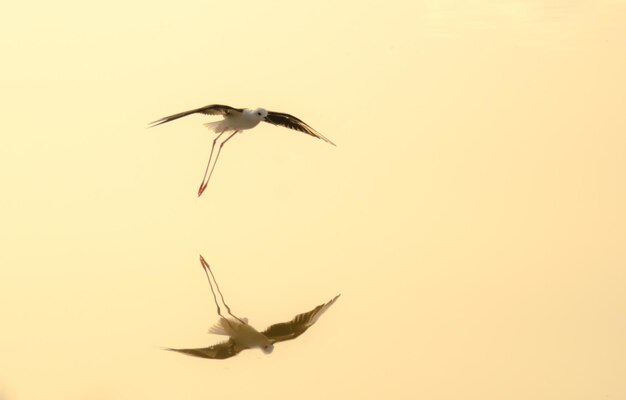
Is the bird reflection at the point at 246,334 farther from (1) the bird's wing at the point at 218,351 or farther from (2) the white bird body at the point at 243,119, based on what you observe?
(2) the white bird body at the point at 243,119

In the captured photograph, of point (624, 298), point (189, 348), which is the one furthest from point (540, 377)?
point (189, 348)

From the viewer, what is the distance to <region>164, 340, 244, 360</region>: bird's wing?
3027 mm

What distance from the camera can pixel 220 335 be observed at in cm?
319

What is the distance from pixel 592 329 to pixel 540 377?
14.3 inches

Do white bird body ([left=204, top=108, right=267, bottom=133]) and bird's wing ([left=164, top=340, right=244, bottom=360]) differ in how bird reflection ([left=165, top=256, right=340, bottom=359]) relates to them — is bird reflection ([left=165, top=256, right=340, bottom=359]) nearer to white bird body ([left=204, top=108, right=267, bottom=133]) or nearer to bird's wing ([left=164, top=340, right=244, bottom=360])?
bird's wing ([left=164, top=340, right=244, bottom=360])

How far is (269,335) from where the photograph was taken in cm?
319

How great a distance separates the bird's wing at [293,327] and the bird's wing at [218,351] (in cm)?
14

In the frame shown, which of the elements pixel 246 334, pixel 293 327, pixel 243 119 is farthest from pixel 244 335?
pixel 243 119

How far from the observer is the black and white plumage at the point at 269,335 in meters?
3.05

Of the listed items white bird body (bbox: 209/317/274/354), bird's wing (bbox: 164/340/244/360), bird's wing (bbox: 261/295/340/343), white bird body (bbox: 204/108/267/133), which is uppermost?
white bird body (bbox: 204/108/267/133)

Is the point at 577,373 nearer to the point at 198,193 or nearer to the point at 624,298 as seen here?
the point at 624,298

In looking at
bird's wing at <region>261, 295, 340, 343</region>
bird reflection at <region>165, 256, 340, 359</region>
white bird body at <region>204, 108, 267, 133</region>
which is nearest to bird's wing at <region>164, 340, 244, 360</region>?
bird reflection at <region>165, 256, 340, 359</region>

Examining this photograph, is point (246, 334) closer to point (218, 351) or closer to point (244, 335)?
→ point (244, 335)

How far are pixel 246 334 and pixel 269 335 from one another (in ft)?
0.32
